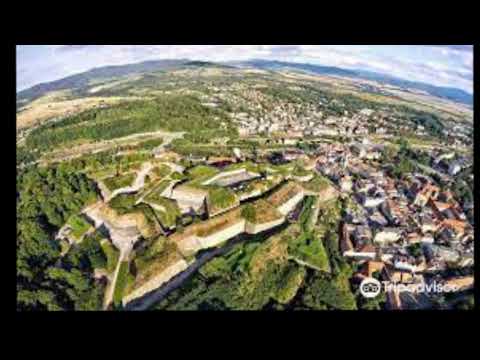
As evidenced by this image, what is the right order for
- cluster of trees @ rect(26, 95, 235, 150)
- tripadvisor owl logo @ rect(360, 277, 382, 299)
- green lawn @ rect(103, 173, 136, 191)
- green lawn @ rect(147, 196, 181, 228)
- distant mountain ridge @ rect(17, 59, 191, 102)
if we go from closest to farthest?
tripadvisor owl logo @ rect(360, 277, 382, 299), distant mountain ridge @ rect(17, 59, 191, 102), green lawn @ rect(147, 196, 181, 228), green lawn @ rect(103, 173, 136, 191), cluster of trees @ rect(26, 95, 235, 150)

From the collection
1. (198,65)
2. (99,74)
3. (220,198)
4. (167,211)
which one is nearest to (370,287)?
(220,198)

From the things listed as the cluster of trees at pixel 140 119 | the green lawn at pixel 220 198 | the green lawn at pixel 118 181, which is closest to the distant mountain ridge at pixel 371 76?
the cluster of trees at pixel 140 119

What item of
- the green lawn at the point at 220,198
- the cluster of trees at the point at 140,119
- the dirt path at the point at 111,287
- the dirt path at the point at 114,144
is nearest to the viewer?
the dirt path at the point at 111,287

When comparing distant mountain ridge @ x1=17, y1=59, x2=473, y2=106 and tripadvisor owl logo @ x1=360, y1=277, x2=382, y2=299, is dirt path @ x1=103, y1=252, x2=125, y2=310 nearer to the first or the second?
distant mountain ridge @ x1=17, y1=59, x2=473, y2=106

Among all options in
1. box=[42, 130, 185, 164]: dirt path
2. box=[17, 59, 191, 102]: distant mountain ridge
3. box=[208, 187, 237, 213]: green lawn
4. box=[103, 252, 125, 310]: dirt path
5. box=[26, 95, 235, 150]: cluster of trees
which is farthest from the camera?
box=[26, 95, 235, 150]: cluster of trees

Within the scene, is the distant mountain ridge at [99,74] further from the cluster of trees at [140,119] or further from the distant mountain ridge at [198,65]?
the cluster of trees at [140,119]

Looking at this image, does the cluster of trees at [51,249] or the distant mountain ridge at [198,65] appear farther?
the distant mountain ridge at [198,65]

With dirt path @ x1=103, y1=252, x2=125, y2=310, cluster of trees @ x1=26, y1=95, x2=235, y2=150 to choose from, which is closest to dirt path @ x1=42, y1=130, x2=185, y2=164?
cluster of trees @ x1=26, y1=95, x2=235, y2=150

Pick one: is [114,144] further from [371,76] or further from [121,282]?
[371,76]

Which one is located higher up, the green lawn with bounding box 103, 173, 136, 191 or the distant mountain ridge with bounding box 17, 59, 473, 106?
the distant mountain ridge with bounding box 17, 59, 473, 106
